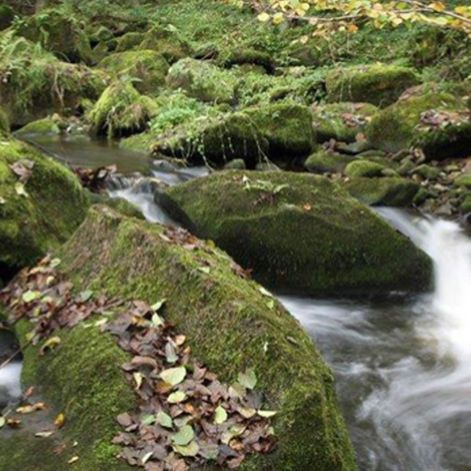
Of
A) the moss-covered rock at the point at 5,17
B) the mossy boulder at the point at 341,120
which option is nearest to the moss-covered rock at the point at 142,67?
the mossy boulder at the point at 341,120

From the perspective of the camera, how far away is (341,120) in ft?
39.6

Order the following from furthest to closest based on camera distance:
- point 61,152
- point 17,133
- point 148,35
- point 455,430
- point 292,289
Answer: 1. point 148,35
2. point 17,133
3. point 61,152
4. point 292,289
5. point 455,430

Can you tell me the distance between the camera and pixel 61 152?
1067 cm

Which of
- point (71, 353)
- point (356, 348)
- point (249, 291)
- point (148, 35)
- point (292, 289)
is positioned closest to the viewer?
point (71, 353)

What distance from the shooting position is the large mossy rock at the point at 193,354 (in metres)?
3.16

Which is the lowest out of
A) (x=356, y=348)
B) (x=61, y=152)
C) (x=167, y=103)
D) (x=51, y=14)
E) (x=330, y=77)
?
(x=356, y=348)

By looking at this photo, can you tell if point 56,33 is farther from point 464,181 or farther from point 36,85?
point 464,181

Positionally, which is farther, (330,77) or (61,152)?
(330,77)

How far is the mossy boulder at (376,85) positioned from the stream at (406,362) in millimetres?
6161

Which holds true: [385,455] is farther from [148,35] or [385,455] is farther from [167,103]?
[148,35]

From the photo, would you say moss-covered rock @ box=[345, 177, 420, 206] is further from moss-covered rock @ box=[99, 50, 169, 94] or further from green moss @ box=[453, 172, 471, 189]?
moss-covered rock @ box=[99, 50, 169, 94]

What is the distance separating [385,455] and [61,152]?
790 cm

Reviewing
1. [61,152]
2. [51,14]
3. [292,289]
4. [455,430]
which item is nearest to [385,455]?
[455,430]

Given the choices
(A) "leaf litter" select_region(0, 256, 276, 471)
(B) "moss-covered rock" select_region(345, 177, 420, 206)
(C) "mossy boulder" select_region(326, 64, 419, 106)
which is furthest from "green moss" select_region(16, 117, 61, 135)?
(A) "leaf litter" select_region(0, 256, 276, 471)
